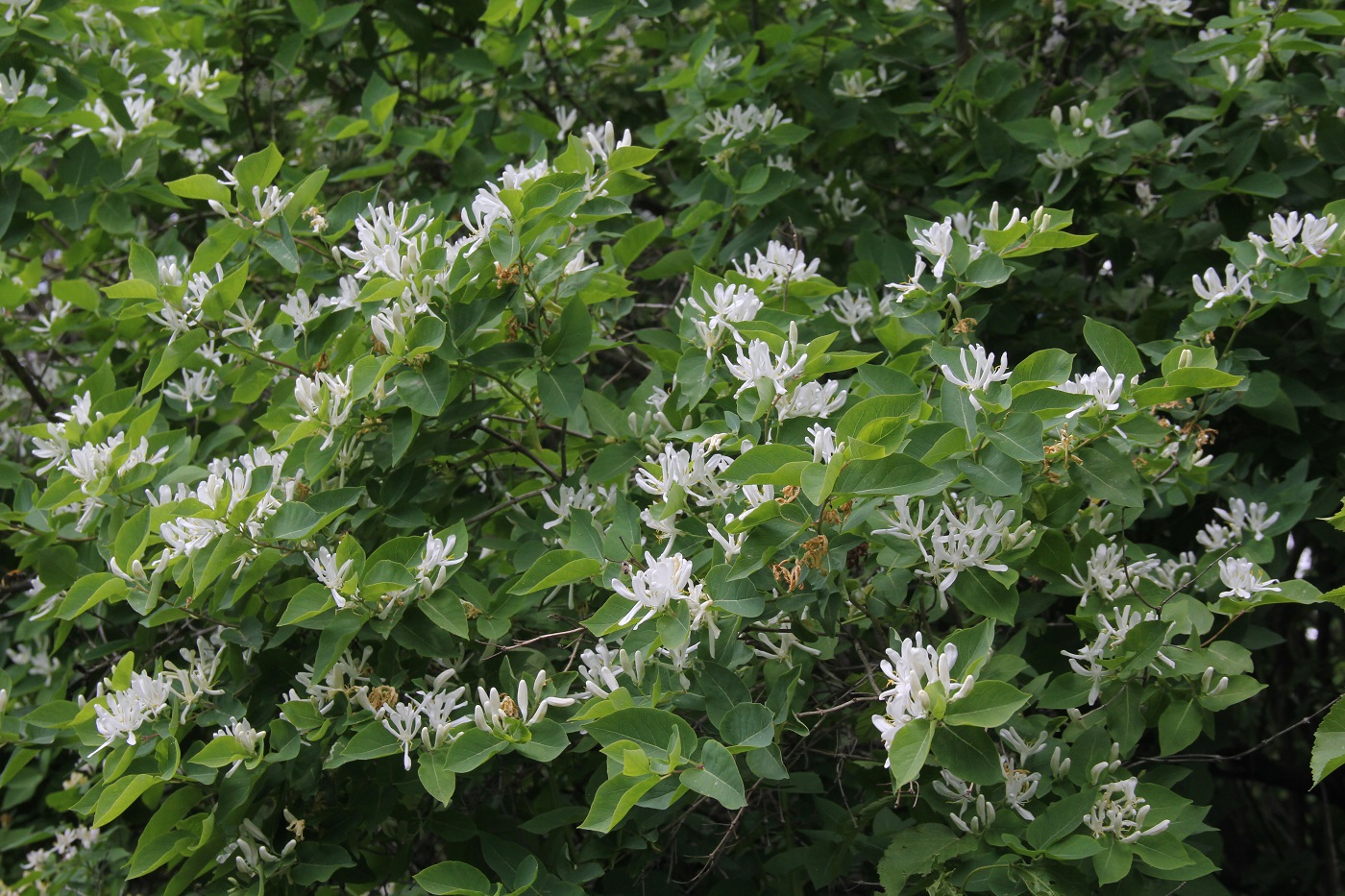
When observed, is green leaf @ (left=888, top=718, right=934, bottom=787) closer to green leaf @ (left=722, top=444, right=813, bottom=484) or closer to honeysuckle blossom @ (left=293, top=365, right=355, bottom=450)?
green leaf @ (left=722, top=444, right=813, bottom=484)

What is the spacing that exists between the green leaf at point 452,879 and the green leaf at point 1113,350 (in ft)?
4.54

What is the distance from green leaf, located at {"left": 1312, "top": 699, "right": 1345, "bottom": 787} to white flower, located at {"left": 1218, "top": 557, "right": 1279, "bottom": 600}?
2.00 ft

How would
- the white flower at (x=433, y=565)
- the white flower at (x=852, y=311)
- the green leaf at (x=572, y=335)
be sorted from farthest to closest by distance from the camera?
1. the white flower at (x=852, y=311)
2. the green leaf at (x=572, y=335)
3. the white flower at (x=433, y=565)

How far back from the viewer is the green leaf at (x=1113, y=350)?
75.0 inches

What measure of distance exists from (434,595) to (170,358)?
825mm

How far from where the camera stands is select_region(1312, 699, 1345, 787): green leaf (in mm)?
1400

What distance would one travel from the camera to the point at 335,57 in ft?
12.3

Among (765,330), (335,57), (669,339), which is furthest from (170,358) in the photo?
(335,57)

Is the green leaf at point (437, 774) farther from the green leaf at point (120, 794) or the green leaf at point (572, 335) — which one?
the green leaf at point (572, 335)

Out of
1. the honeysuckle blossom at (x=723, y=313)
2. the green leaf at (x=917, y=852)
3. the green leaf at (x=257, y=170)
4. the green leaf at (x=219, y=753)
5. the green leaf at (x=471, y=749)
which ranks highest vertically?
the green leaf at (x=257, y=170)

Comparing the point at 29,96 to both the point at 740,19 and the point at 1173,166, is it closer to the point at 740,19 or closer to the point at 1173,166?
the point at 740,19

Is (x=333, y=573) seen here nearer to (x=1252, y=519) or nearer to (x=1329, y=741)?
(x=1329, y=741)

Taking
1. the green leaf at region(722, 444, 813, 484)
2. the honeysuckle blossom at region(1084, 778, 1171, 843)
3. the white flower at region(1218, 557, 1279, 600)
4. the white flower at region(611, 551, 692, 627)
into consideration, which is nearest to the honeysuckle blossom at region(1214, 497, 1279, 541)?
the white flower at region(1218, 557, 1279, 600)

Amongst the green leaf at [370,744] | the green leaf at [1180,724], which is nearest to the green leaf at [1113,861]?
the green leaf at [1180,724]
